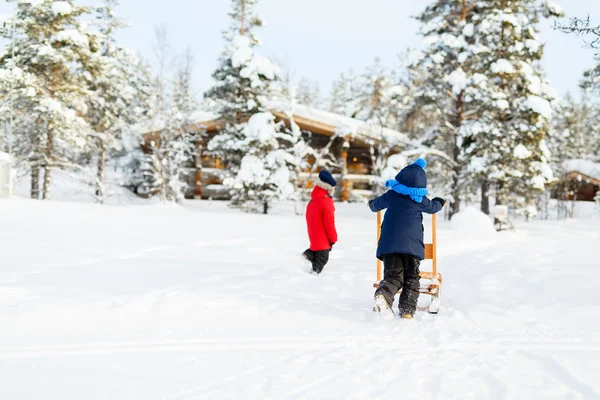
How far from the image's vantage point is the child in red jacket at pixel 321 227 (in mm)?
7922

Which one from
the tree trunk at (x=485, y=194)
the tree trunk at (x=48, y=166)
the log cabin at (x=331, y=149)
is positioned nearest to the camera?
the tree trunk at (x=485, y=194)

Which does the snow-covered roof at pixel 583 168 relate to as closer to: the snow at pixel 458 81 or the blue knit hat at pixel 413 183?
the snow at pixel 458 81

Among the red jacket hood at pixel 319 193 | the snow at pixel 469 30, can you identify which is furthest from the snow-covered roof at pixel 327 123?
the red jacket hood at pixel 319 193

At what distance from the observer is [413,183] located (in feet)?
17.0

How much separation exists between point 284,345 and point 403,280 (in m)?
1.75

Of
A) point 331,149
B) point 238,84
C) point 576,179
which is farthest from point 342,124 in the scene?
point 576,179

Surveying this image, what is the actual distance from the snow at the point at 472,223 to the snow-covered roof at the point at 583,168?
74.0ft

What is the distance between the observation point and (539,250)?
11.1 meters

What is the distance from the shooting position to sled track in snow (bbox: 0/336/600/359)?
12.3 ft

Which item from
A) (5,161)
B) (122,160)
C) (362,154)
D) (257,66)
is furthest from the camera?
(122,160)

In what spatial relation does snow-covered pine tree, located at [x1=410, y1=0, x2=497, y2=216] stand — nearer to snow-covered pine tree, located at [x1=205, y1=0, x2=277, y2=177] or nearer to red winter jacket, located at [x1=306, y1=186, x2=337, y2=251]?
snow-covered pine tree, located at [x1=205, y1=0, x2=277, y2=177]

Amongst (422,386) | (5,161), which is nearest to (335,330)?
(422,386)

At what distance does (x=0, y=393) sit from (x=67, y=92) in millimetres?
18400

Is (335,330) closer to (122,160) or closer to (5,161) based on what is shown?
(5,161)
